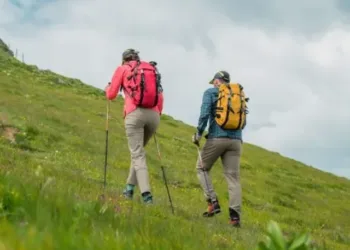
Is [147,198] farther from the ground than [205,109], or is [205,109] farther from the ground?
[205,109]

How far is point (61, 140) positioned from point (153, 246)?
25558mm

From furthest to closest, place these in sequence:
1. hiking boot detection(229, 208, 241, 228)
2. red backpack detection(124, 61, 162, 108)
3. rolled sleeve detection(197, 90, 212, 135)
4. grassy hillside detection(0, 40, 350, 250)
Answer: hiking boot detection(229, 208, 241, 228)
rolled sleeve detection(197, 90, 212, 135)
red backpack detection(124, 61, 162, 108)
grassy hillside detection(0, 40, 350, 250)

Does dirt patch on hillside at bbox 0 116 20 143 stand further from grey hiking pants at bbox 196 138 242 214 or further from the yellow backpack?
the yellow backpack

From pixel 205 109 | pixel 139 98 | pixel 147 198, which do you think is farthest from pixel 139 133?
pixel 205 109

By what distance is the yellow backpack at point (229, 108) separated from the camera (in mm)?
13055

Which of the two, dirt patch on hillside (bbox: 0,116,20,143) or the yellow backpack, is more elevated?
dirt patch on hillside (bbox: 0,116,20,143)

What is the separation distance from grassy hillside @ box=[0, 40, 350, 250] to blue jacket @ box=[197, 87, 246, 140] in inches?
69.3

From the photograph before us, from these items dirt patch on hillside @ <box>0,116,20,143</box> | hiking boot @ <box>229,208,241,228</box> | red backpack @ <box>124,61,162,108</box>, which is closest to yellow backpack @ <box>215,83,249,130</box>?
red backpack @ <box>124,61,162,108</box>

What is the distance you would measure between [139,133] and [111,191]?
1371 mm

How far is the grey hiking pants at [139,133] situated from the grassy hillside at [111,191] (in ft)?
1.98

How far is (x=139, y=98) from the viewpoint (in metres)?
12.4

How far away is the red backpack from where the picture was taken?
1233cm

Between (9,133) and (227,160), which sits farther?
(9,133)

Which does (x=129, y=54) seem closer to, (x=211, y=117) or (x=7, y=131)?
(x=211, y=117)
